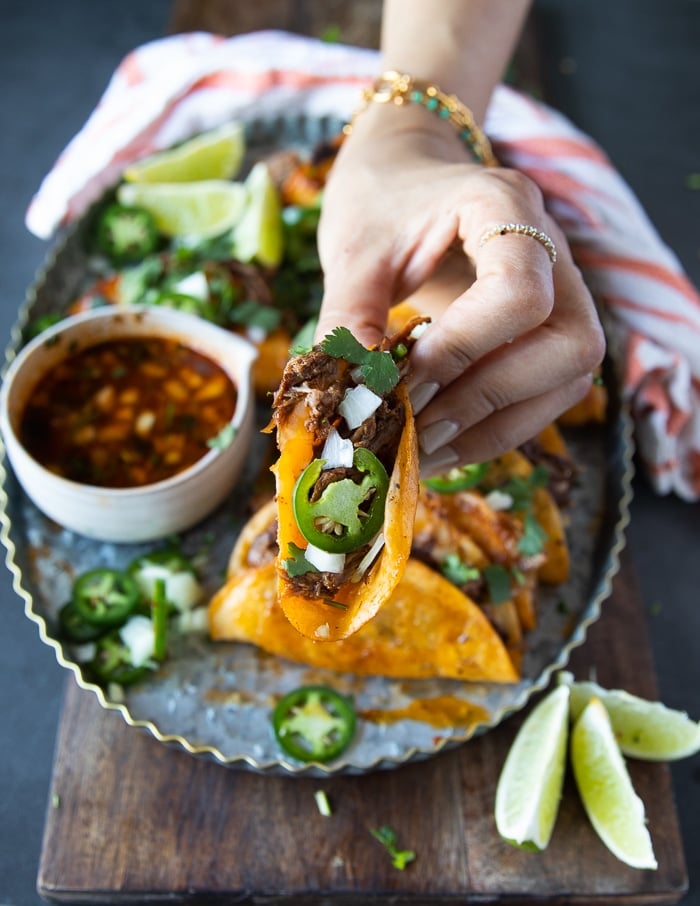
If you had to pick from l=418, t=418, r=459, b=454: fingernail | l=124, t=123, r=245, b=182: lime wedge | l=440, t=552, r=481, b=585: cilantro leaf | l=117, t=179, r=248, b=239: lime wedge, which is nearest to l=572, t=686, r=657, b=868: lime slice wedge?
l=440, t=552, r=481, b=585: cilantro leaf

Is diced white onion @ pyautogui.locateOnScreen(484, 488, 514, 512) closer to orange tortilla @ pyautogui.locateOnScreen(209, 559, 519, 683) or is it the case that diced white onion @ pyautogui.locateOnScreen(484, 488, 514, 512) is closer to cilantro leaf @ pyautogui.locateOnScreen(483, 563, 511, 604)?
cilantro leaf @ pyautogui.locateOnScreen(483, 563, 511, 604)

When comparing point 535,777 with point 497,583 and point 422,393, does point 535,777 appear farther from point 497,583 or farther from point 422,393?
point 422,393

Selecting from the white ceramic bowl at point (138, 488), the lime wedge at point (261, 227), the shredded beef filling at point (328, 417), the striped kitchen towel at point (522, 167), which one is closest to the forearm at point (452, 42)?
the striped kitchen towel at point (522, 167)

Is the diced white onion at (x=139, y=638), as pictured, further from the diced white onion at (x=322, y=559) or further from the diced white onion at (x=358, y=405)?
the diced white onion at (x=358, y=405)

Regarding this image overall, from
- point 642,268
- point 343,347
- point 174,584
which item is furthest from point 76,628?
point 642,268

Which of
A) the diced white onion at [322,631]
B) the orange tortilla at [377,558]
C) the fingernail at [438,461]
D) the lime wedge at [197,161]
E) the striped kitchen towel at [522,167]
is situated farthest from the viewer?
the lime wedge at [197,161]
